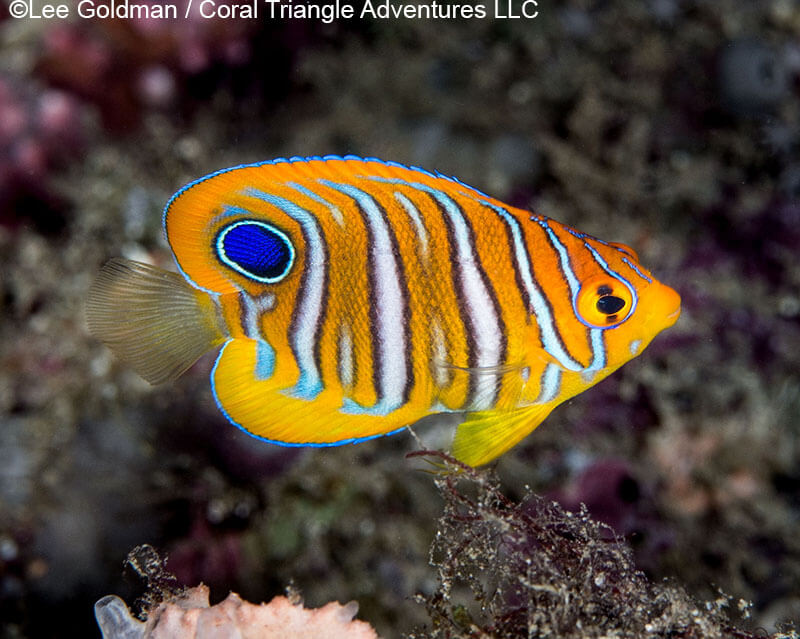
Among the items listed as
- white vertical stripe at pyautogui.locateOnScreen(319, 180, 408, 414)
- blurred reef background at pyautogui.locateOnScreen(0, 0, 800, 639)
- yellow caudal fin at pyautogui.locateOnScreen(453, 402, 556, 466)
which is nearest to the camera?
white vertical stripe at pyautogui.locateOnScreen(319, 180, 408, 414)

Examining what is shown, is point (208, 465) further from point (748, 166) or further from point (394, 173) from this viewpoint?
point (748, 166)

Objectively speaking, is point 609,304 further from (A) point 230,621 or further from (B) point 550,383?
(A) point 230,621

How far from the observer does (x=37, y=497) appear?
338 cm

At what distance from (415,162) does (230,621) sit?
3.65m

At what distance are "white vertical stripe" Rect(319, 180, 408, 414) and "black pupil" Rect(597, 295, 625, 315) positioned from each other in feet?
1.69

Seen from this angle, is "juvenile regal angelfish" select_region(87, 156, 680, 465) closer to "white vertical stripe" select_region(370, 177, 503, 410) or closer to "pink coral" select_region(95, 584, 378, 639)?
"white vertical stripe" select_region(370, 177, 503, 410)

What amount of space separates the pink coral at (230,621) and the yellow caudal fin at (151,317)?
0.63m

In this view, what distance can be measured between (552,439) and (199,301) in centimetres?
233

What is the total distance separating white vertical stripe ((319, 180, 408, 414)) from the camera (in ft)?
5.64

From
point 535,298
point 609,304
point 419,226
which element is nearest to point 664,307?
point 609,304

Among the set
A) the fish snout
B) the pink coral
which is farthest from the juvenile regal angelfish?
the pink coral

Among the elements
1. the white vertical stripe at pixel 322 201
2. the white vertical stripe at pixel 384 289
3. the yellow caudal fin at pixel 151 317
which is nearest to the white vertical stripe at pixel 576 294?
the white vertical stripe at pixel 384 289

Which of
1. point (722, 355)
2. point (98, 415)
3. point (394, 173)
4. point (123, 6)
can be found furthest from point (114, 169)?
point (722, 355)

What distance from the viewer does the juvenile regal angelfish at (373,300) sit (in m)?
1.73
